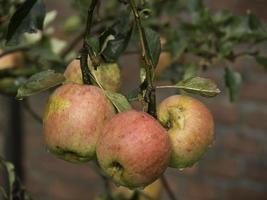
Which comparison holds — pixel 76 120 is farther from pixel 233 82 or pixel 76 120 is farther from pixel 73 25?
pixel 73 25

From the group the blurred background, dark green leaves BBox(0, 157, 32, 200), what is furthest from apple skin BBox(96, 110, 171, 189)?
the blurred background

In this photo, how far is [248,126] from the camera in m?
1.65

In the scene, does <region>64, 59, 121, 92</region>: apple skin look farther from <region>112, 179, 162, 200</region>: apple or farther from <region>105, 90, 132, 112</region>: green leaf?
<region>112, 179, 162, 200</region>: apple

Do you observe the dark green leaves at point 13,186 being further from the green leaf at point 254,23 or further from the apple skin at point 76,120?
the green leaf at point 254,23

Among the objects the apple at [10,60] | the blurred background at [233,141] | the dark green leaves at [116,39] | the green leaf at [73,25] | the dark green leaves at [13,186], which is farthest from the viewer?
the blurred background at [233,141]

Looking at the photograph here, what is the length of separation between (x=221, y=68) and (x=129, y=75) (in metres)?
0.32

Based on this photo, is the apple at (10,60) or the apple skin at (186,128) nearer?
the apple skin at (186,128)

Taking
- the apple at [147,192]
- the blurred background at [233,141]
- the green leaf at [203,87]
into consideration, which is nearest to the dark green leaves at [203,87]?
the green leaf at [203,87]

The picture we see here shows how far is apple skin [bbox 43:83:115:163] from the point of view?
19.1 inches

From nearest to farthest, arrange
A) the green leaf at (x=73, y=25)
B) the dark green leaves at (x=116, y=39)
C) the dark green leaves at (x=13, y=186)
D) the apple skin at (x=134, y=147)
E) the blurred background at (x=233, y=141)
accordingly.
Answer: the apple skin at (x=134, y=147)
the dark green leaves at (x=116, y=39)
the dark green leaves at (x=13, y=186)
the green leaf at (x=73, y=25)
the blurred background at (x=233, y=141)

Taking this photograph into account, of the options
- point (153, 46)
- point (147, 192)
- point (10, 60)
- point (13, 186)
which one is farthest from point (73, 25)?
point (153, 46)

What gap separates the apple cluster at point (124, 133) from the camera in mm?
465

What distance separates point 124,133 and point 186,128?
0.06 meters

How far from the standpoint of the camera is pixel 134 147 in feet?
1.52
